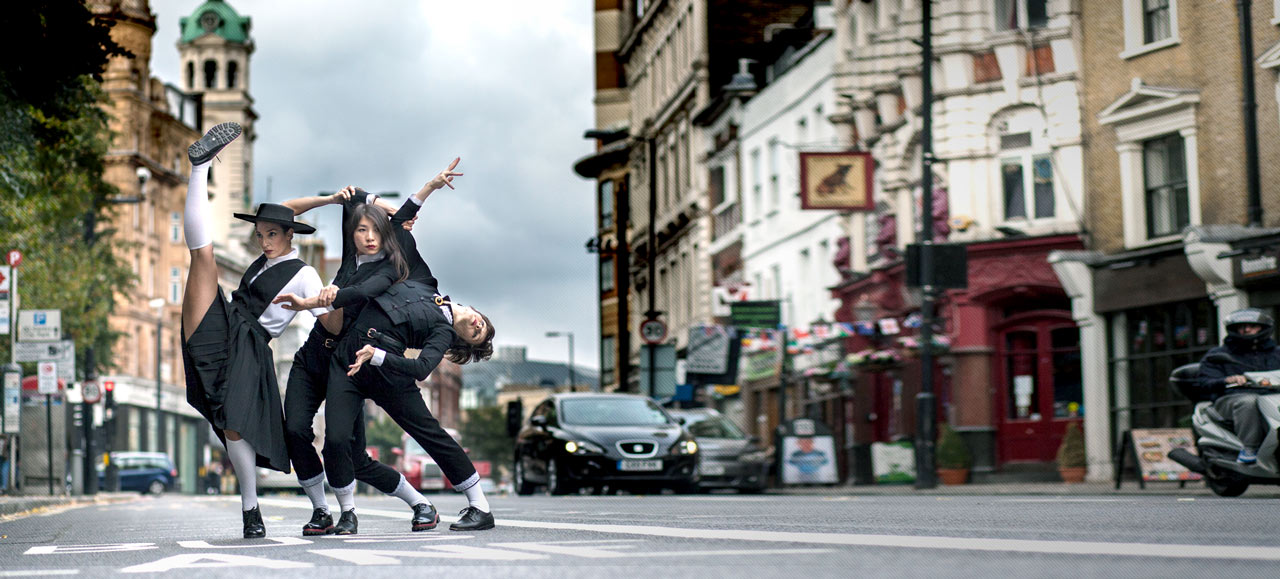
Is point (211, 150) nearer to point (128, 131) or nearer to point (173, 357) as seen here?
point (128, 131)

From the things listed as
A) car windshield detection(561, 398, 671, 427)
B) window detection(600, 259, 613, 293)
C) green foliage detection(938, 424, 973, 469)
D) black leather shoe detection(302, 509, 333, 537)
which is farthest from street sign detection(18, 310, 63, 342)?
window detection(600, 259, 613, 293)

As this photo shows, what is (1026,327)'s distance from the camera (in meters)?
34.8

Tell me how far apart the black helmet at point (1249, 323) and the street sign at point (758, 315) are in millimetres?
23522

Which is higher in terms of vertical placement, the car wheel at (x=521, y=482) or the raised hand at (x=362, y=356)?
the raised hand at (x=362, y=356)

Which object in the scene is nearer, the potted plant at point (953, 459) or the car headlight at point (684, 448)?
the car headlight at point (684, 448)

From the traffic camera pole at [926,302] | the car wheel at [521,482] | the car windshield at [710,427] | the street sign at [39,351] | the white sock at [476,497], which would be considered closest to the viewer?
the white sock at [476,497]

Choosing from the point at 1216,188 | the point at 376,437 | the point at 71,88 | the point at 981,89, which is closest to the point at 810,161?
the point at 981,89

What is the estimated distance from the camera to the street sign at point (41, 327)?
121 ft

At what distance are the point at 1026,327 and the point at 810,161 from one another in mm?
4785

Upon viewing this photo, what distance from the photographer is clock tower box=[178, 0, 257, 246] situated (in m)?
113

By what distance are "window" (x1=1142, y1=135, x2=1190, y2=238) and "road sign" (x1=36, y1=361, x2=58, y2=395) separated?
66.3 feet

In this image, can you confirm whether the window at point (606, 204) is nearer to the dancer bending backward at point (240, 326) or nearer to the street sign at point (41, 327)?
the street sign at point (41, 327)

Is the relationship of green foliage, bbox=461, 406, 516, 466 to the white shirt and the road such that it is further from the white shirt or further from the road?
the white shirt

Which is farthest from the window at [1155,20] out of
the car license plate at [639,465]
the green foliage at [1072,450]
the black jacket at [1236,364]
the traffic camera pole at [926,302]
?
the black jacket at [1236,364]
